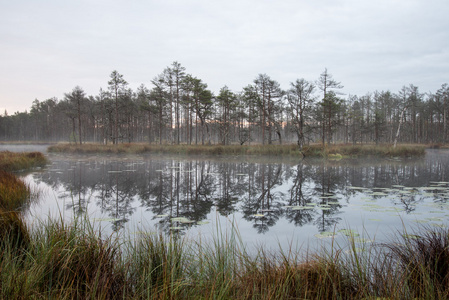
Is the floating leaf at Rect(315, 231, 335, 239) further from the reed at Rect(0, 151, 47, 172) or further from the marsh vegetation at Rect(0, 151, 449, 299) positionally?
the reed at Rect(0, 151, 47, 172)

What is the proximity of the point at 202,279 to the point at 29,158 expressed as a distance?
20.5 metres

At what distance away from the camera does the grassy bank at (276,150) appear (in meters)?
31.2

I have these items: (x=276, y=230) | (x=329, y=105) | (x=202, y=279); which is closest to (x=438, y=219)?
(x=276, y=230)

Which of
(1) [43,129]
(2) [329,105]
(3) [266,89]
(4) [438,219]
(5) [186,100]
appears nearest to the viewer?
(4) [438,219]

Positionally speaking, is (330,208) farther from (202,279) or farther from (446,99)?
(446,99)

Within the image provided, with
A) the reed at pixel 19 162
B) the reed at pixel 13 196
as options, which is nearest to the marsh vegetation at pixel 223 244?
the reed at pixel 13 196

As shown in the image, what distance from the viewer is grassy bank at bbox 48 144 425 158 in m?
31.2

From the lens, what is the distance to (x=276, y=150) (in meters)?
33.0

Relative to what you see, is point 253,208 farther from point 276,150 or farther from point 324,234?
point 276,150

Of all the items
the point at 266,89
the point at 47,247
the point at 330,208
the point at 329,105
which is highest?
the point at 266,89

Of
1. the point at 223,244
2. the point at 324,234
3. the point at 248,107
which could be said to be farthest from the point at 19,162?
the point at 248,107

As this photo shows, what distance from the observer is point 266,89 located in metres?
39.7

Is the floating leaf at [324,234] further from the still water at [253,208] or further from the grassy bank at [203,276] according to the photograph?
the grassy bank at [203,276]

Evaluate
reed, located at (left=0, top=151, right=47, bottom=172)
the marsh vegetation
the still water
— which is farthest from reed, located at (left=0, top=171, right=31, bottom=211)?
reed, located at (left=0, top=151, right=47, bottom=172)
